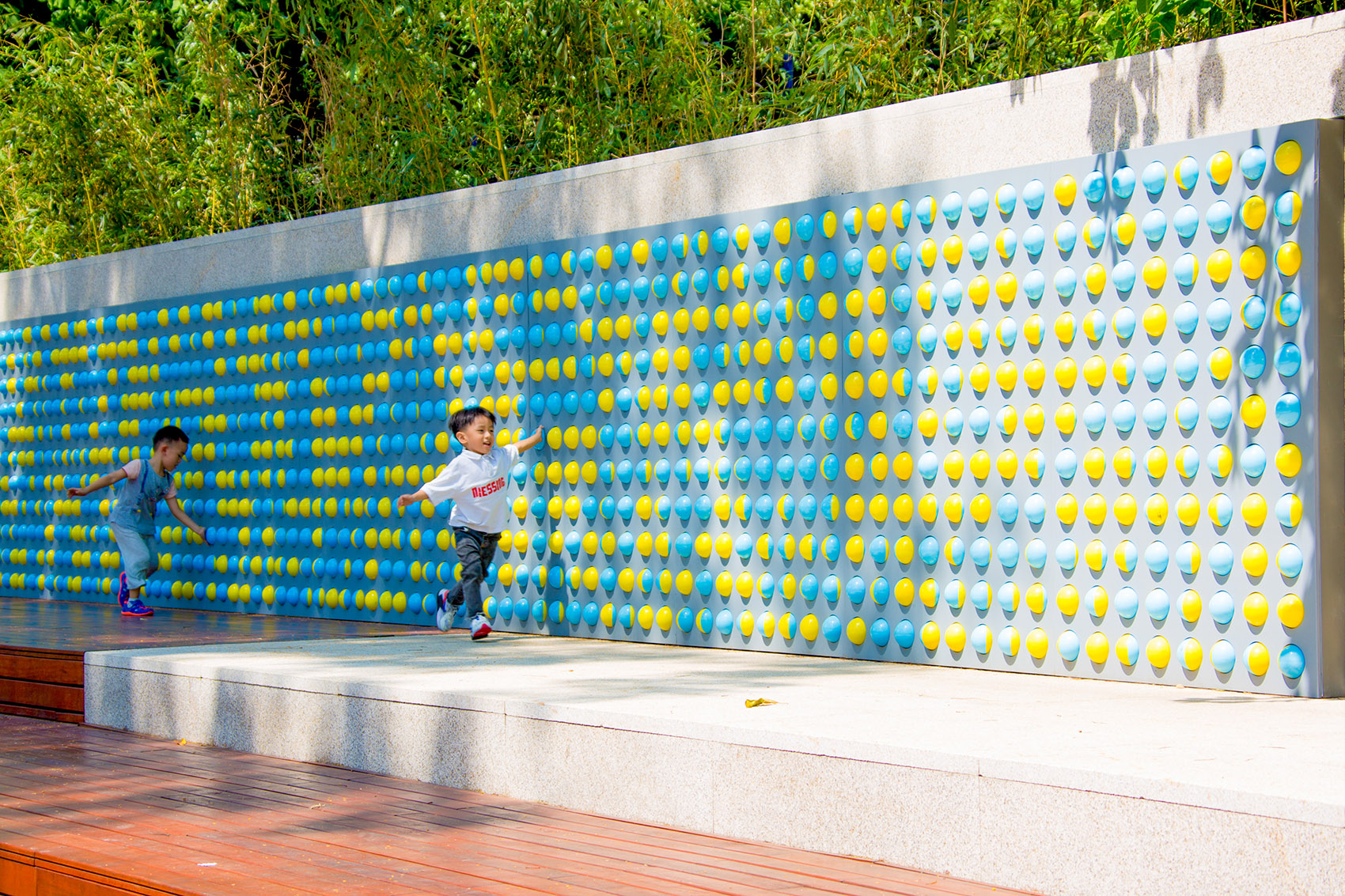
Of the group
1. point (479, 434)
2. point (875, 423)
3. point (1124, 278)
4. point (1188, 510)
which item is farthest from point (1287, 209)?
point (479, 434)

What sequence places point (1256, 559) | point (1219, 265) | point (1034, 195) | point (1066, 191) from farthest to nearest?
point (1034, 195), point (1066, 191), point (1219, 265), point (1256, 559)

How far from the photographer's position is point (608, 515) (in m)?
7.56

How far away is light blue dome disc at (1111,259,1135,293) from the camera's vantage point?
18.2ft

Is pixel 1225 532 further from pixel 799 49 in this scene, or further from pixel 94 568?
pixel 94 568

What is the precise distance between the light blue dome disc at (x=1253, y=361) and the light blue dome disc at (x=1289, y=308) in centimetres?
13

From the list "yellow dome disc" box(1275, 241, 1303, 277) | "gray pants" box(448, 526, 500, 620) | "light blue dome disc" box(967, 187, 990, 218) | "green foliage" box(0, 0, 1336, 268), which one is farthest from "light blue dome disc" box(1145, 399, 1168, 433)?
"gray pants" box(448, 526, 500, 620)

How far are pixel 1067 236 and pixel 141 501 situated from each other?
688cm

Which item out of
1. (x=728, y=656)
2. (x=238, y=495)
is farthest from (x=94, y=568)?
(x=728, y=656)

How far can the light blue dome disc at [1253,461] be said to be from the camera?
519 centimetres

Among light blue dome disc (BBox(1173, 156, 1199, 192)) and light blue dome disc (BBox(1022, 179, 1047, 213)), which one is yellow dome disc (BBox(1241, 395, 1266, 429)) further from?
light blue dome disc (BBox(1022, 179, 1047, 213))

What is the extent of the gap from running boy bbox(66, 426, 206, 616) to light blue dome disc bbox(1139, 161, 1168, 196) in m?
6.82

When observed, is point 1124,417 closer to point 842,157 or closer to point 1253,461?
point 1253,461

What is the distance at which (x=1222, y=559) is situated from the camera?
5.28 meters

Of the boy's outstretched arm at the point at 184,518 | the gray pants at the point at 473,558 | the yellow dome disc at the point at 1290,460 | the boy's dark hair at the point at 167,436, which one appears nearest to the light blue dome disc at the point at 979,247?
the yellow dome disc at the point at 1290,460
